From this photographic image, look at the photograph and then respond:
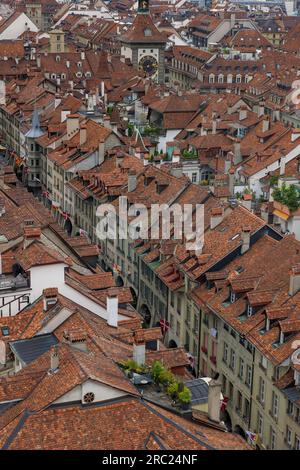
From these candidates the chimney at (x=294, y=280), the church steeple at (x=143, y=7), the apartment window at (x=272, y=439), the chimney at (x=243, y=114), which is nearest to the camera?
the apartment window at (x=272, y=439)

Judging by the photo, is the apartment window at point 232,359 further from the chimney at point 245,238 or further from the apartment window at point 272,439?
the chimney at point 245,238

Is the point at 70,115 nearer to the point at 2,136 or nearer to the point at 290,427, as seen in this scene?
the point at 2,136

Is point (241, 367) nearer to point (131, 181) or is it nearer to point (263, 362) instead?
point (263, 362)

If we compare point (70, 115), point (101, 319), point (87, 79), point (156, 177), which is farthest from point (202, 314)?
point (87, 79)

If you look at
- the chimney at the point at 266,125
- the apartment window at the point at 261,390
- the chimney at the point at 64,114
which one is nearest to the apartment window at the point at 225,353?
the apartment window at the point at 261,390

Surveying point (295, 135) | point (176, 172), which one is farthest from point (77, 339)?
point (295, 135)

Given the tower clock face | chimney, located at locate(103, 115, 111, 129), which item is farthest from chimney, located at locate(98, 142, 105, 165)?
the tower clock face

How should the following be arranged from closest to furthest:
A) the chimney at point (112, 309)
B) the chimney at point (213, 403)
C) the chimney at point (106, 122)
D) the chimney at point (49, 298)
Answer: the chimney at point (213, 403), the chimney at point (49, 298), the chimney at point (112, 309), the chimney at point (106, 122)
